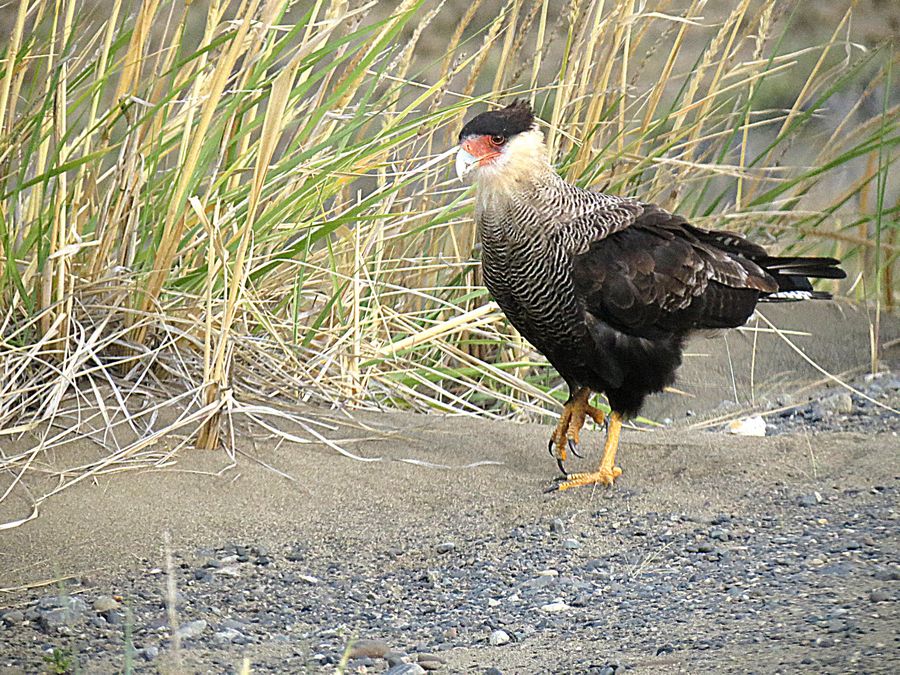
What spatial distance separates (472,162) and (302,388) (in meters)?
0.68

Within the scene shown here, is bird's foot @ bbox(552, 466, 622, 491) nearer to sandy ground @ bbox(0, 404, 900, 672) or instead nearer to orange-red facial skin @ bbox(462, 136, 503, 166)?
sandy ground @ bbox(0, 404, 900, 672)

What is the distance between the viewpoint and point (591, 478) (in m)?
2.67

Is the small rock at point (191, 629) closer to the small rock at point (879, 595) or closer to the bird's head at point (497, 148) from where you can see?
the small rock at point (879, 595)

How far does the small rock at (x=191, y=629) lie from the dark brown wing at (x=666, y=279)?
124 centimetres

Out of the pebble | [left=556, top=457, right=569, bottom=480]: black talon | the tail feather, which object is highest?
the tail feather

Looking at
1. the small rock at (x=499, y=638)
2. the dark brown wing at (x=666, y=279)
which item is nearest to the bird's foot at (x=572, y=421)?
the dark brown wing at (x=666, y=279)

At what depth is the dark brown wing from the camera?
2.82 meters

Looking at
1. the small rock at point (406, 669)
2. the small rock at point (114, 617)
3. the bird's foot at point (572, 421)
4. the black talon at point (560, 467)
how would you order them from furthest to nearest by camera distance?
1. the bird's foot at point (572, 421)
2. the black talon at point (560, 467)
3. the small rock at point (114, 617)
4. the small rock at point (406, 669)

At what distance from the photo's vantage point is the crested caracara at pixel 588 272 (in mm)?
2816

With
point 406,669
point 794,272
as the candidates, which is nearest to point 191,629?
point 406,669

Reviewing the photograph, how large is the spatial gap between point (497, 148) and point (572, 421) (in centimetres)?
71

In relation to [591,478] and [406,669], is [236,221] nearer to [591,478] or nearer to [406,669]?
[591,478]

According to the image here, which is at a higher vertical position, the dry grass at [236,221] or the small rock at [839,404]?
the dry grass at [236,221]

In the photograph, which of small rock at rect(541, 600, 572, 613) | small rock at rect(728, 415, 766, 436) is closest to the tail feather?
small rock at rect(728, 415, 766, 436)
